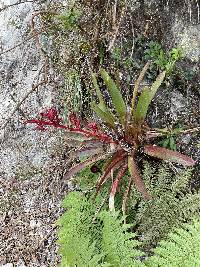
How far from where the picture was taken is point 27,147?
356 cm

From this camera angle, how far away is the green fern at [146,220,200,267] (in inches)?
99.8

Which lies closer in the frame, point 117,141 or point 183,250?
point 183,250

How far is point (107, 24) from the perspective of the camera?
319 centimetres

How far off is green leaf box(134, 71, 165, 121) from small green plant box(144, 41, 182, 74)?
0.28 m

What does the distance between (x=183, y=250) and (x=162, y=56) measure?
1.24m

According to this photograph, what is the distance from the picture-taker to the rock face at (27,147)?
3355 mm

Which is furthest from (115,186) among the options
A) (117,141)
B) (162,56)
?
(162,56)

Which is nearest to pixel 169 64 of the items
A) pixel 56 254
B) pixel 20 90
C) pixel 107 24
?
pixel 107 24

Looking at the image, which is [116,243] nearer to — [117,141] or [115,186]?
[115,186]

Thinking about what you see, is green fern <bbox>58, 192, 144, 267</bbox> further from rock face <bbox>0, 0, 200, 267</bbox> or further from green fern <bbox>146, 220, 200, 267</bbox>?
rock face <bbox>0, 0, 200, 267</bbox>

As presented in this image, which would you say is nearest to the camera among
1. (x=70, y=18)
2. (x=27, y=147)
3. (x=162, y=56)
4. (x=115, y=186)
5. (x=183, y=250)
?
(x=183, y=250)

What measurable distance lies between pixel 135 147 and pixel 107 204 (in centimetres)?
44

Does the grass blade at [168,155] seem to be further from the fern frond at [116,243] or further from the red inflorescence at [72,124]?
the fern frond at [116,243]

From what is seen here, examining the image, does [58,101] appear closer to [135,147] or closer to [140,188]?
[135,147]
